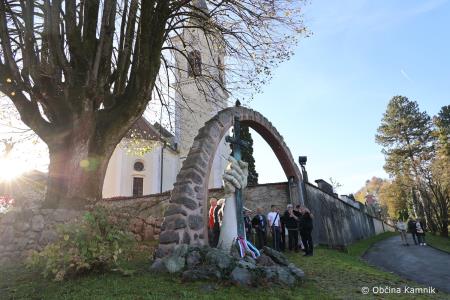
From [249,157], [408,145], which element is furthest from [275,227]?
[408,145]

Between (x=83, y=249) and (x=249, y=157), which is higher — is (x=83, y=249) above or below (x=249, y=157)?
below

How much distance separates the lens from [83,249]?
5578mm

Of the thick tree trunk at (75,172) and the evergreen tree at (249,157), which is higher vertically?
the evergreen tree at (249,157)

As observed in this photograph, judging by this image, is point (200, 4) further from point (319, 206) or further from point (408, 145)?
point (408, 145)

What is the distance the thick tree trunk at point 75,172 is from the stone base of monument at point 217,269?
337cm

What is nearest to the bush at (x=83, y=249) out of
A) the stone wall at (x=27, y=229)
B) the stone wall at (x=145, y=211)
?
the stone wall at (x=27, y=229)

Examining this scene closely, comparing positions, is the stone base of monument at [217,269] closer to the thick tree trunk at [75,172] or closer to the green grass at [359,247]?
the thick tree trunk at [75,172]

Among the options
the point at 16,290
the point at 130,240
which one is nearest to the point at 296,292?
the point at 130,240

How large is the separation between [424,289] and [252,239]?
532cm

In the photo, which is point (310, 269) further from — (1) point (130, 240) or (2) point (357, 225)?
(2) point (357, 225)

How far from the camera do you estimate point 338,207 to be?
61.0 ft

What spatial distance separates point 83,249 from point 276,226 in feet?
20.0

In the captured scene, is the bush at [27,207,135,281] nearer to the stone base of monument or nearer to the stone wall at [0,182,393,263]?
the stone base of monument

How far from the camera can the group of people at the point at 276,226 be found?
9.70m
